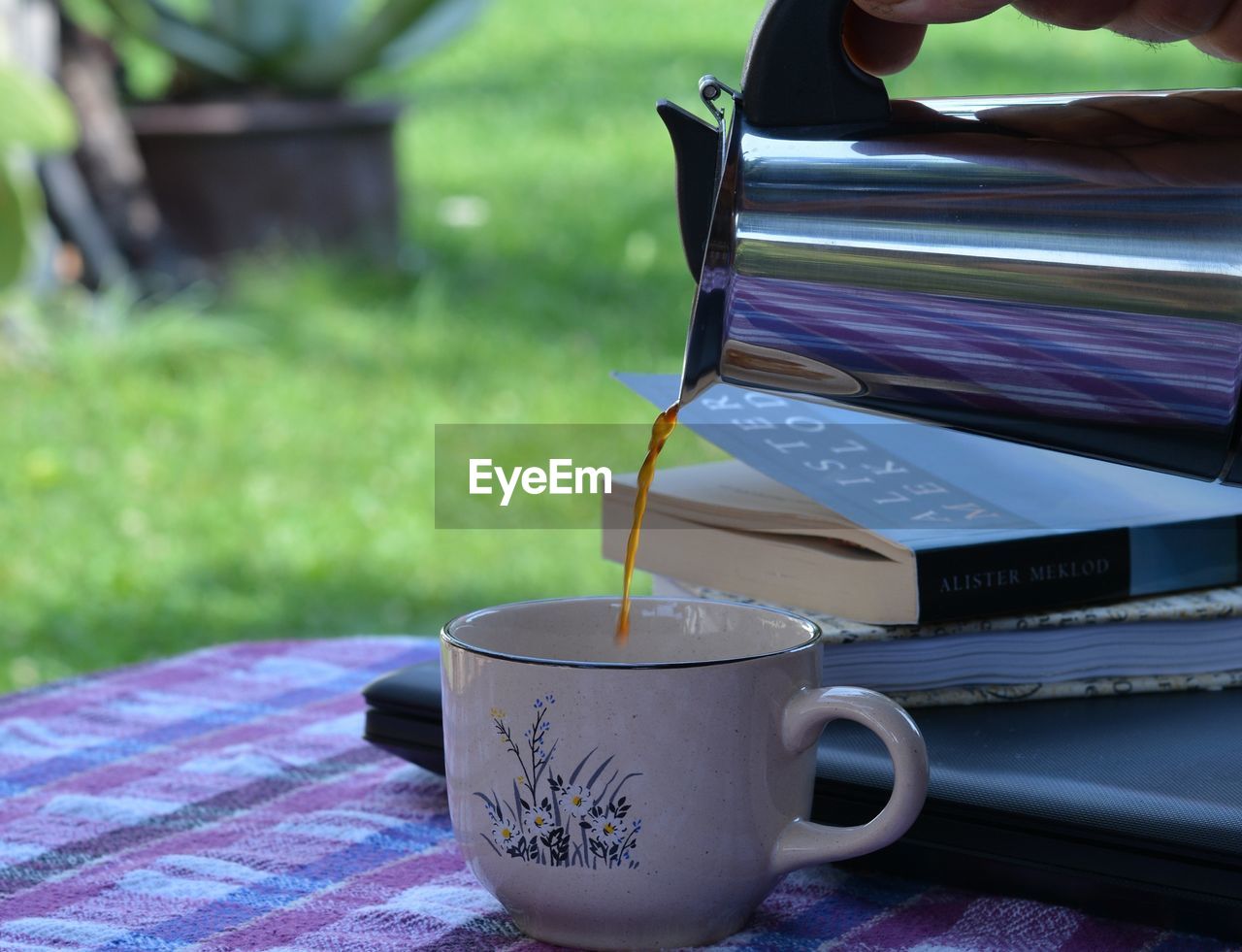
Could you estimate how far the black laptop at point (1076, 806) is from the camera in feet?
1.52

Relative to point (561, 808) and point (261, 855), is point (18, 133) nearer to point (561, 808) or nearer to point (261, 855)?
point (261, 855)

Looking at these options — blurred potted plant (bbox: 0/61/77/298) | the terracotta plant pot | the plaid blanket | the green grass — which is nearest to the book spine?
the plaid blanket

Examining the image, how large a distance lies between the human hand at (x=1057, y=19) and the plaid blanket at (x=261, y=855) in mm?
286

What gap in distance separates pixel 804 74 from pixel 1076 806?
0.80ft

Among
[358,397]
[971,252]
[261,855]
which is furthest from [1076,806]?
[358,397]

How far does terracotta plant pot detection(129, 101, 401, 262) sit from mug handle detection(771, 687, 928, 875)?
242 centimetres

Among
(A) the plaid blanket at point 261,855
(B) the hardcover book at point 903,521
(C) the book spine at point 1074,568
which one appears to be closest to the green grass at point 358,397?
(A) the plaid blanket at point 261,855

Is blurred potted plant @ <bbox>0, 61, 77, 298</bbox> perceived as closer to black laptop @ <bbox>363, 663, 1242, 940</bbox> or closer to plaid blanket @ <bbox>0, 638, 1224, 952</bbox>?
plaid blanket @ <bbox>0, 638, 1224, 952</bbox>

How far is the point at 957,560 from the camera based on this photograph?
0.58 metres

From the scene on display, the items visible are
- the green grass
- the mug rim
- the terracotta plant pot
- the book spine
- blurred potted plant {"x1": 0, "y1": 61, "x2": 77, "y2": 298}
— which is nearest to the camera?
the mug rim

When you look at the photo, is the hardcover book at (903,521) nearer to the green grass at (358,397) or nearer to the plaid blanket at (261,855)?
the plaid blanket at (261,855)

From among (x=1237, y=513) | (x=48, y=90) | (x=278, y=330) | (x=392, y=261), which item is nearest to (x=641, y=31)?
(x=392, y=261)

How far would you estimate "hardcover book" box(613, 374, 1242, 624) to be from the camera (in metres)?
0.59

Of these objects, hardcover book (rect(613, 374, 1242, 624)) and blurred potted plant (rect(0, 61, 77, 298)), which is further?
blurred potted plant (rect(0, 61, 77, 298))
